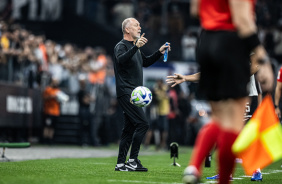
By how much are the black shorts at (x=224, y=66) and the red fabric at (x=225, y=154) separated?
0.34 meters

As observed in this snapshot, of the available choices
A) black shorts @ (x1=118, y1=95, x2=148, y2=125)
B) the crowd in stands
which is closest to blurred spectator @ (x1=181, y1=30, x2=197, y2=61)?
the crowd in stands

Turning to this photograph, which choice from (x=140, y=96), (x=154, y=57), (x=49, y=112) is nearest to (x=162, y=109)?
(x=49, y=112)

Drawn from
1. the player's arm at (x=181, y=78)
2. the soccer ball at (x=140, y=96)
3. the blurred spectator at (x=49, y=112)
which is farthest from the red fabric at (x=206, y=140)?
the blurred spectator at (x=49, y=112)

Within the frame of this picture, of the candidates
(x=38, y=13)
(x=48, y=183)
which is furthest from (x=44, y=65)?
(x=48, y=183)

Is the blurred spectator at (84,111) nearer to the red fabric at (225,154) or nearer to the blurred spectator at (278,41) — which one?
the blurred spectator at (278,41)

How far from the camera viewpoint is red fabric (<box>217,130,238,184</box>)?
214 inches

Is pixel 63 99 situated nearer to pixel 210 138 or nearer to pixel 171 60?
pixel 171 60

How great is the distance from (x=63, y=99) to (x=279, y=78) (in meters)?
11.4

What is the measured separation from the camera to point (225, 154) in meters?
5.47

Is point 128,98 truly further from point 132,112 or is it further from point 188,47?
point 188,47

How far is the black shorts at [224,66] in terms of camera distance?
5488mm

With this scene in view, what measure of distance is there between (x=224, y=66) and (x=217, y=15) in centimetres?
51

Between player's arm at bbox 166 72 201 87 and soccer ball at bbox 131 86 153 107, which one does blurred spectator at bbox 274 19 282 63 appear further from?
player's arm at bbox 166 72 201 87

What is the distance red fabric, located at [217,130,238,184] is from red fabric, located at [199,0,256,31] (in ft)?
3.16
